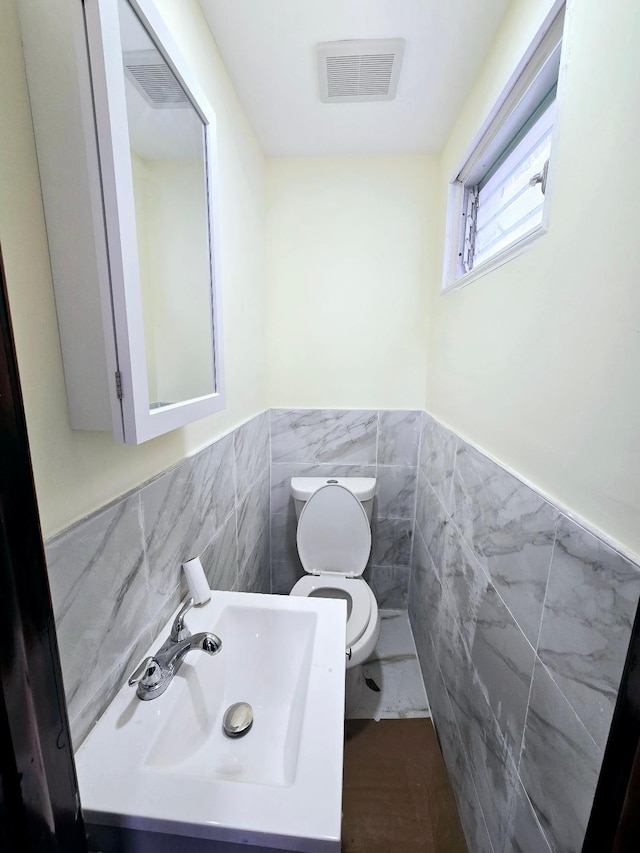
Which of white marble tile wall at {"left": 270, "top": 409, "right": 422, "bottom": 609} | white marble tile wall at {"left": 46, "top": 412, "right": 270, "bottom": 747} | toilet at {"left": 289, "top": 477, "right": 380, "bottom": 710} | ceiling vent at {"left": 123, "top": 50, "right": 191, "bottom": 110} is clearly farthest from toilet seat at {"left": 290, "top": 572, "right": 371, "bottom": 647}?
ceiling vent at {"left": 123, "top": 50, "right": 191, "bottom": 110}

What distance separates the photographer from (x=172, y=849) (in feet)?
1.67

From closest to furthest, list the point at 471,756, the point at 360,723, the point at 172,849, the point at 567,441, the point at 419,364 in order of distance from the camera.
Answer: the point at 172,849 < the point at 567,441 < the point at 471,756 < the point at 360,723 < the point at 419,364

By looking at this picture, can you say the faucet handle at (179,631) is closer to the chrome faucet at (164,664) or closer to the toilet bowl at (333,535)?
the chrome faucet at (164,664)

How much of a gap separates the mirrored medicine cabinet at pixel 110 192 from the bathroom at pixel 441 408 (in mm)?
28

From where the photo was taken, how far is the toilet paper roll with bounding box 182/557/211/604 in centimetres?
86

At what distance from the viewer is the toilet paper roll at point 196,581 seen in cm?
86

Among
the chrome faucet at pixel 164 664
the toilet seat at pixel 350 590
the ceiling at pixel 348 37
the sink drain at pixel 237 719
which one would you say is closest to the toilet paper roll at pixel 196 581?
the chrome faucet at pixel 164 664

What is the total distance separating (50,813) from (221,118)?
165 centimetres

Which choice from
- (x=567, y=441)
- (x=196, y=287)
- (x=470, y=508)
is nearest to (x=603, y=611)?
(x=567, y=441)

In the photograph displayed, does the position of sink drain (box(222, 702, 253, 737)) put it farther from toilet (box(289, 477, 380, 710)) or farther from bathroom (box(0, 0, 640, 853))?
toilet (box(289, 477, 380, 710))

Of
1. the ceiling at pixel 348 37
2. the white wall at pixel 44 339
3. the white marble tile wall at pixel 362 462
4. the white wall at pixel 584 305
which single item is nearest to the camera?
the white wall at pixel 44 339

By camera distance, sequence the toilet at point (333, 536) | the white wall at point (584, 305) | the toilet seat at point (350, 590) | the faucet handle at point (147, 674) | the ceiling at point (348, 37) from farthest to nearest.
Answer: the toilet at point (333, 536) < the toilet seat at point (350, 590) < the ceiling at point (348, 37) < the faucet handle at point (147, 674) < the white wall at point (584, 305)

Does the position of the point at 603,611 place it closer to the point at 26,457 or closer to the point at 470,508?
the point at 470,508

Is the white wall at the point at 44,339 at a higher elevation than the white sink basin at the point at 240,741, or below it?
higher
